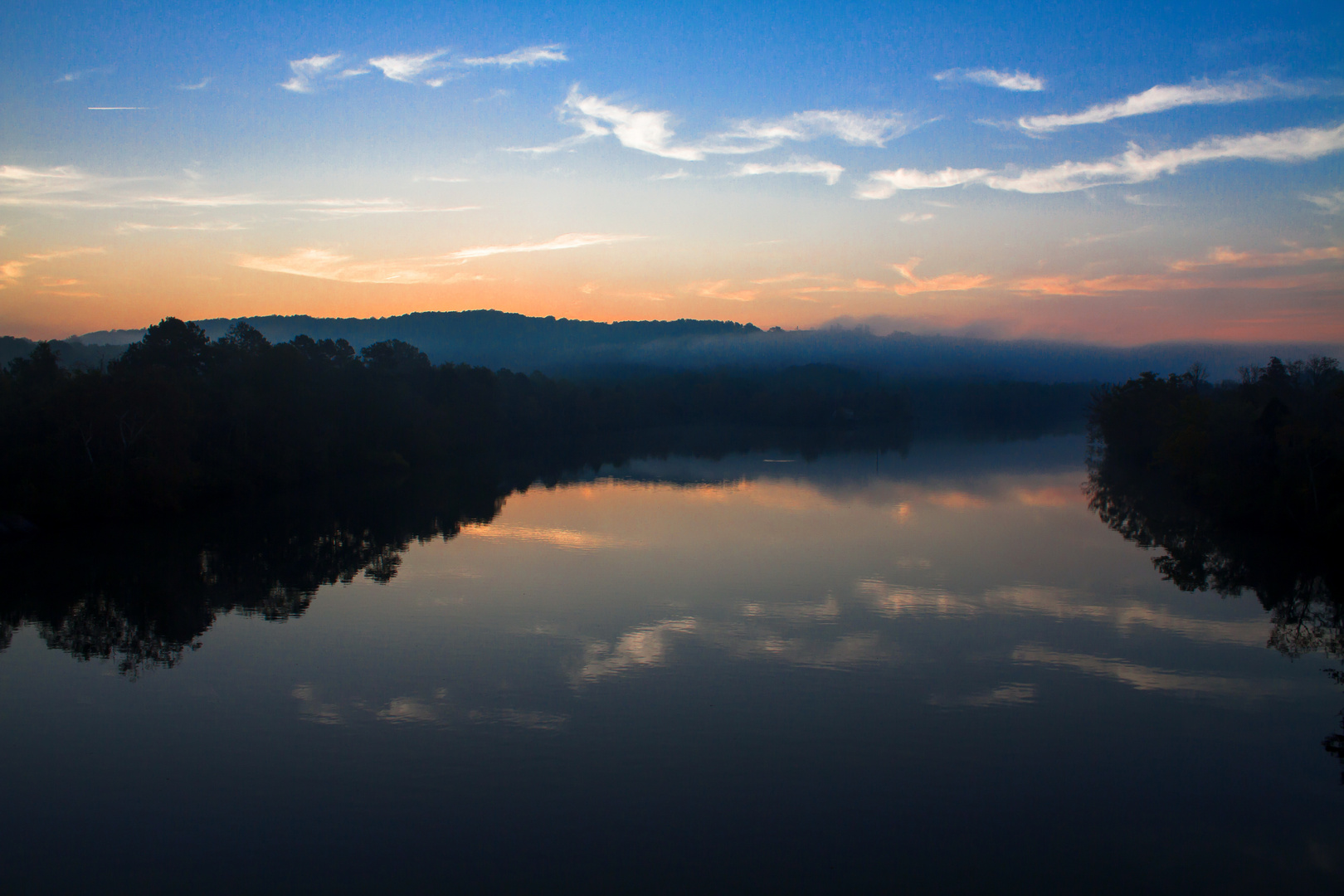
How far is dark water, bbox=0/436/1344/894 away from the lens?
7.73m

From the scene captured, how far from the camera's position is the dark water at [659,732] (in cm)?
773

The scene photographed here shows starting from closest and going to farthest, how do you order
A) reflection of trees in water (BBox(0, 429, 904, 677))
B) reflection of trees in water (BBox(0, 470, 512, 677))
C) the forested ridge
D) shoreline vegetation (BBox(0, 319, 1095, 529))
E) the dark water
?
the dark water, reflection of trees in water (BBox(0, 470, 512, 677)), reflection of trees in water (BBox(0, 429, 904, 677)), the forested ridge, shoreline vegetation (BBox(0, 319, 1095, 529))

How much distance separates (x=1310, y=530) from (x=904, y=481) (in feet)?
62.6

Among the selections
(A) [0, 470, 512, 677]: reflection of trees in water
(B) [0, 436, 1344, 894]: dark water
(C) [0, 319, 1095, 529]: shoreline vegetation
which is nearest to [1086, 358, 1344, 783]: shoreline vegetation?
(B) [0, 436, 1344, 894]: dark water

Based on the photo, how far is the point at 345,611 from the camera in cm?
1662

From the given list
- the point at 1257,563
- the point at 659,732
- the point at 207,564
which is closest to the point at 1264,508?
the point at 1257,563

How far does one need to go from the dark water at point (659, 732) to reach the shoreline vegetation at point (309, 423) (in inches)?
327

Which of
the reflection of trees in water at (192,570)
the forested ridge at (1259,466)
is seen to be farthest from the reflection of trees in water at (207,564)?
the forested ridge at (1259,466)

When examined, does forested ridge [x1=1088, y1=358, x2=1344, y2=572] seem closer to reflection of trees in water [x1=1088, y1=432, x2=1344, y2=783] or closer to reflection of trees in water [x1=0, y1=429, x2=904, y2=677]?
reflection of trees in water [x1=1088, y1=432, x2=1344, y2=783]

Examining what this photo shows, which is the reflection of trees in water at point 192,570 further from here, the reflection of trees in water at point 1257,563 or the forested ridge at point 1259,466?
the forested ridge at point 1259,466

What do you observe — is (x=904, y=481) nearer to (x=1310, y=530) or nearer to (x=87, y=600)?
(x=1310, y=530)

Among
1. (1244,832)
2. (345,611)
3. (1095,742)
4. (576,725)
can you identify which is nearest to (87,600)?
(345,611)

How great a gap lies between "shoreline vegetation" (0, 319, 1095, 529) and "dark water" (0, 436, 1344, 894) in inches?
327

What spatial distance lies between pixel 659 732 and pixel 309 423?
3487cm
